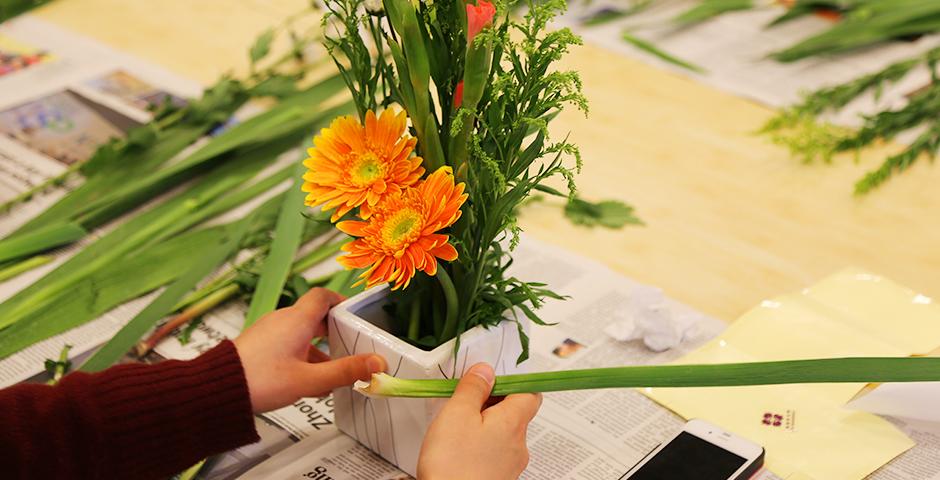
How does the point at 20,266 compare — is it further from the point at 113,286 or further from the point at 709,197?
the point at 709,197

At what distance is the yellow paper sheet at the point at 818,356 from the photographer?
31.1 inches

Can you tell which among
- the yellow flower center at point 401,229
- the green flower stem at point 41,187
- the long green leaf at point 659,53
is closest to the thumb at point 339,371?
the yellow flower center at point 401,229

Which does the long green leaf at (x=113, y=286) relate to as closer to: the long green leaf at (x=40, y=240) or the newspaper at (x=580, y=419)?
the long green leaf at (x=40, y=240)

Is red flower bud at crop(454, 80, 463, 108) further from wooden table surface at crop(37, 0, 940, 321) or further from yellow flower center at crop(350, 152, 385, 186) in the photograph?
wooden table surface at crop(37, 0, 940, 321)

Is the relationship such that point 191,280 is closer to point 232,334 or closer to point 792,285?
point 232,334

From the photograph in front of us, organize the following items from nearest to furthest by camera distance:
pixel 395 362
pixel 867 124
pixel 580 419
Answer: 1. pixel 395 362
2. pixel 580 419
3. pixel 867 124

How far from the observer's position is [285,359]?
0.79 m

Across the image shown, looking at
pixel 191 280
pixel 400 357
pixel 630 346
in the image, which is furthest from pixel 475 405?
pixel 191 280

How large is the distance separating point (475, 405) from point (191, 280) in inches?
16.6

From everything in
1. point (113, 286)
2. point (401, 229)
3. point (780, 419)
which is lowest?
point (780, 419)

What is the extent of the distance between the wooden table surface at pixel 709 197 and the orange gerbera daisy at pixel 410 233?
1.45 ft

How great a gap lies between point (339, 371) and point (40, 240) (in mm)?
505

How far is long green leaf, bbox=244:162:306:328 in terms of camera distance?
943mm

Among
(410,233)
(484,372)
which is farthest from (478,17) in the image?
(484,372)
